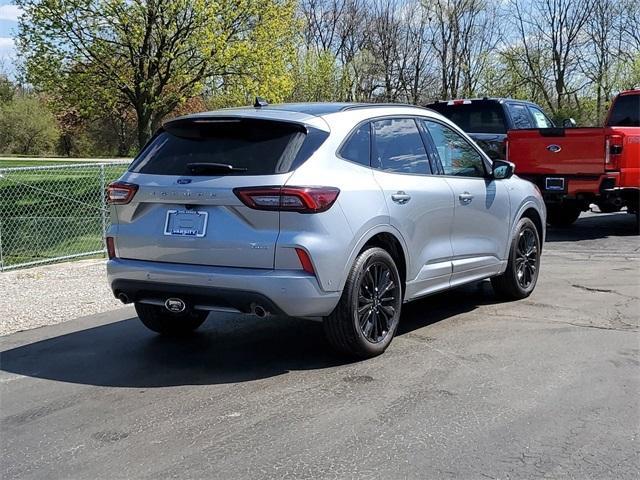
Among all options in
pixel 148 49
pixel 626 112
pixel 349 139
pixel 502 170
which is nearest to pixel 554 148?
pixel 626 112

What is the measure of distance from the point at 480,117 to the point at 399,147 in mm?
8033

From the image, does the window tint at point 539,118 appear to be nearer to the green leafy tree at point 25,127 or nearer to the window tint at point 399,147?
the window tint at point 399,147

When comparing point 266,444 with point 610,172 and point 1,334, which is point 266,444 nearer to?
point 1,334

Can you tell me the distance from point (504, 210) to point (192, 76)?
1283cm

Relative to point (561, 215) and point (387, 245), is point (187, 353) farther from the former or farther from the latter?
point (561, 215)

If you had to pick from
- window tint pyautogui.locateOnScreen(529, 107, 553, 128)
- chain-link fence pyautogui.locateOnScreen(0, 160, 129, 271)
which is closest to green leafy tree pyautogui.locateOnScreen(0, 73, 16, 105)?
chain-link fence pyautogui.locateOnScreen(0, 160, 129, 271)

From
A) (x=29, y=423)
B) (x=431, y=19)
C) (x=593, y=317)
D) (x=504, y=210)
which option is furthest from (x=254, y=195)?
(x=431, y=19)

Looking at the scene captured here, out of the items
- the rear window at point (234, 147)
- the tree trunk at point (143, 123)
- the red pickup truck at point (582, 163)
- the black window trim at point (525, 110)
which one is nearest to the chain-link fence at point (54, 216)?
the tree trunk at point (143, 123)

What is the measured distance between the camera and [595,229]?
12.8m

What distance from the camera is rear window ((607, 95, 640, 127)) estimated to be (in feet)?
43.0

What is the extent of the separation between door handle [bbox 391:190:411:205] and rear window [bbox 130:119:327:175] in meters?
0.73

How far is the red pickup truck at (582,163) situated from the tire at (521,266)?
163 inches

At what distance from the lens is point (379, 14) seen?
48.3 metres

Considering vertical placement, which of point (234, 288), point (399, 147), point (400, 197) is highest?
point (399, 147)
